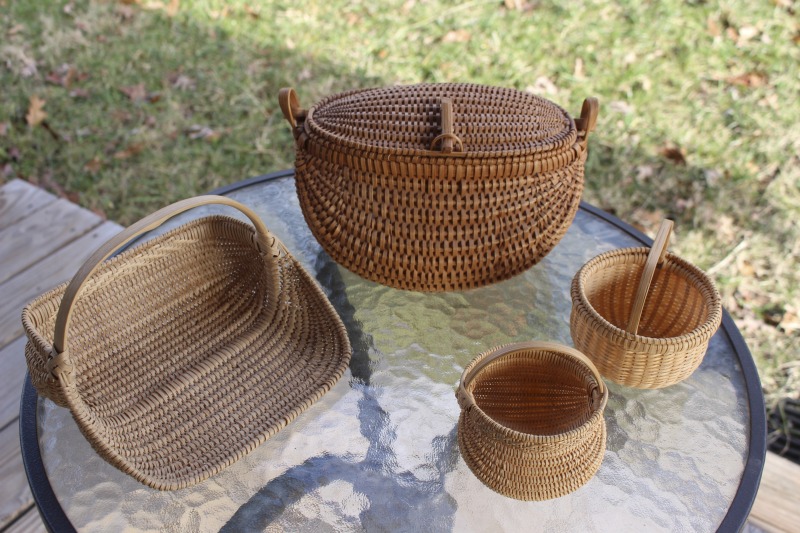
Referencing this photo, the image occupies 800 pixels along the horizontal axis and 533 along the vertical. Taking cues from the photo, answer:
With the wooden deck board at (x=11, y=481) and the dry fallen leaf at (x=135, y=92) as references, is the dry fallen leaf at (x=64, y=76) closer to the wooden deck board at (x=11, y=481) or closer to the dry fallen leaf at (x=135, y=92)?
the dry fallen leaf at (x=135, y=92)

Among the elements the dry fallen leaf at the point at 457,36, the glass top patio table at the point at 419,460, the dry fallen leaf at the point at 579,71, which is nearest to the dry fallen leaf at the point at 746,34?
the dry fallen leaf at the point at 579,71

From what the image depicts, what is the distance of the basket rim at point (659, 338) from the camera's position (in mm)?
832

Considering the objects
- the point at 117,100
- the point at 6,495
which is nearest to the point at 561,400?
the point at 6,495

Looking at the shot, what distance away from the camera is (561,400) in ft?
2.98

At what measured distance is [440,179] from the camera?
2.87ft

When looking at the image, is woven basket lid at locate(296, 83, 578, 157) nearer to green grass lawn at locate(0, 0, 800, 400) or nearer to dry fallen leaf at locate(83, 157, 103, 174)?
green grass lawn at locate(0, 0, 800, 400)

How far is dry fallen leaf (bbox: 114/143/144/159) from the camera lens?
2045mm

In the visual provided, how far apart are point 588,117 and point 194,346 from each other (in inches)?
28.1

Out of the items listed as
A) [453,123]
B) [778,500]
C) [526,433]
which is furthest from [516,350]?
[778,500]

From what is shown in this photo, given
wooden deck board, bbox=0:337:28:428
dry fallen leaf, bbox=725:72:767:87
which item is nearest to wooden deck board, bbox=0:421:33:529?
wooden deck board, bbox=0:337:28:428

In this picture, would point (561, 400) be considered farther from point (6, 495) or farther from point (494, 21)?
point (494, 21)

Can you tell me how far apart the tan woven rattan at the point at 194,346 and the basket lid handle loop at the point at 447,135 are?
28 cm

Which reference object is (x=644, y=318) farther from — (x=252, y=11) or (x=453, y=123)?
(x=252, y=11)

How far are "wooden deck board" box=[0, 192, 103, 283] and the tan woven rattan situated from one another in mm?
685
